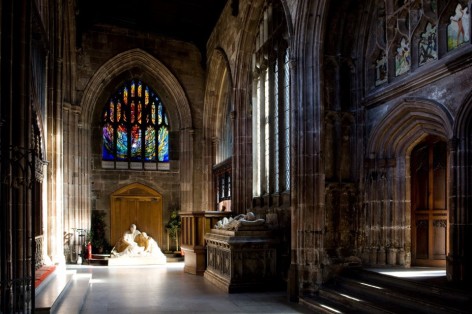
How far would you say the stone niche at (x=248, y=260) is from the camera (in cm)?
954

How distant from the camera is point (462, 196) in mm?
6340

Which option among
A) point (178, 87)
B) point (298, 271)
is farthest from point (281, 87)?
point (178, 87)

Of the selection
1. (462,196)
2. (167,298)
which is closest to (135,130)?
(167,298)

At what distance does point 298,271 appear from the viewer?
8633 millimetres

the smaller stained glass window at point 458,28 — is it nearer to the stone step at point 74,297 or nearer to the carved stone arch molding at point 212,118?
the stone step at point 74,297

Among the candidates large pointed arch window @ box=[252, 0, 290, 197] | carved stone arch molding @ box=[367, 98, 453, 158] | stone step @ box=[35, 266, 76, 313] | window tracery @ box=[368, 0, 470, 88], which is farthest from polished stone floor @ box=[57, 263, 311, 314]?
window tracery @ box=[368, 0, 470, 88]

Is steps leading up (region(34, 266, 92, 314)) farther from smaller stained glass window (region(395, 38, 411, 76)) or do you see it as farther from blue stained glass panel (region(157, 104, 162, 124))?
blue stained glass panel (region(157, 104, 162, 124))

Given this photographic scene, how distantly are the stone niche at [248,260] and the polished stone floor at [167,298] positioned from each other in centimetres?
30

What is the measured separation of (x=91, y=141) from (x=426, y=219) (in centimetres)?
1249

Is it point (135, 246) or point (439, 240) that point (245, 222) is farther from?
point (135, 246)

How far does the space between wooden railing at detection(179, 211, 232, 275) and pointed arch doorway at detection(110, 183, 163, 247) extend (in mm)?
5221

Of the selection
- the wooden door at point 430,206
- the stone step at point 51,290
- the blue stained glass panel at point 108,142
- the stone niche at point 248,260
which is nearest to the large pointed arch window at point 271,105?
→ the stone niche at point 248,260

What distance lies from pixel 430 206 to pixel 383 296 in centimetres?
227

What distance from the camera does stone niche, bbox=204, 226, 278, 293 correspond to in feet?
31.3
